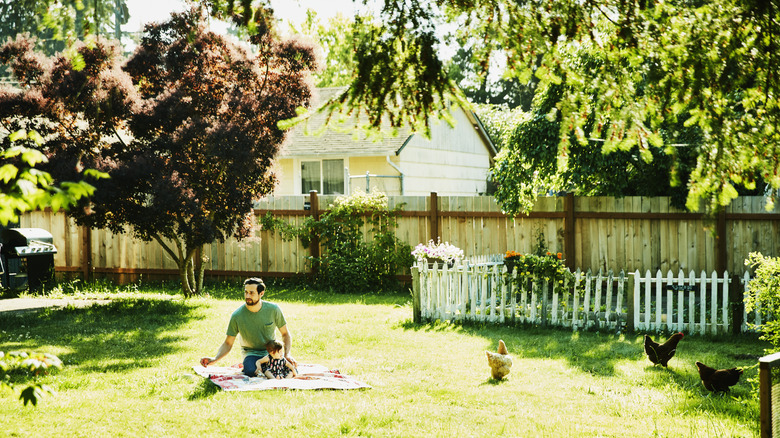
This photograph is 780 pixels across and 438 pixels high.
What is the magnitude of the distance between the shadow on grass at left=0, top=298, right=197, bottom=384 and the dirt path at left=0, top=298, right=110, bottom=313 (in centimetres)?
37

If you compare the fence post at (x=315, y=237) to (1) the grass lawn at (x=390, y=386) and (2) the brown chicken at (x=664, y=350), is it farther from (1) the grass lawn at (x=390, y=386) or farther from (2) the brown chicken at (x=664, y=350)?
(2) the brown chicken at (x=664, y=350)

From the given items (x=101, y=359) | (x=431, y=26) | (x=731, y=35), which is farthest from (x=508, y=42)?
(x=101, y=359)

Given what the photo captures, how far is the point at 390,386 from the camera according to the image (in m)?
6.58

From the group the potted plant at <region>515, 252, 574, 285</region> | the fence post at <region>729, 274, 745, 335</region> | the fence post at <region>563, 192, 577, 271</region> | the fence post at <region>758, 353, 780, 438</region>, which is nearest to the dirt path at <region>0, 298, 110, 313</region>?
the potted plant at <region>515, 252, 574, 285</region>

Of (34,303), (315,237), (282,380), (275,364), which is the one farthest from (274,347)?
(315,237)

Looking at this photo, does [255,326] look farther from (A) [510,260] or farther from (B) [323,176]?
(B) [323,176]

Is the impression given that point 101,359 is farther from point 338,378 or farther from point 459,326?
point 459,326

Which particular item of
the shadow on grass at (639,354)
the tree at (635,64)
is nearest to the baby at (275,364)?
the shadow on grass at (639,354)

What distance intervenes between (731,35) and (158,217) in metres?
8.51

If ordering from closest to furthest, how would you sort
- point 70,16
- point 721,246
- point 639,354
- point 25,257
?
point 70,16, point 639,354, point 721,246, point 25,257

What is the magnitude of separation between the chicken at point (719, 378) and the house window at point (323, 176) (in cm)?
1473

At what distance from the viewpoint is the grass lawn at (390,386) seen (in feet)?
17.5

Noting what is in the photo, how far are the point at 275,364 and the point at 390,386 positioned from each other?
1160mm

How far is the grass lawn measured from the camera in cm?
533
